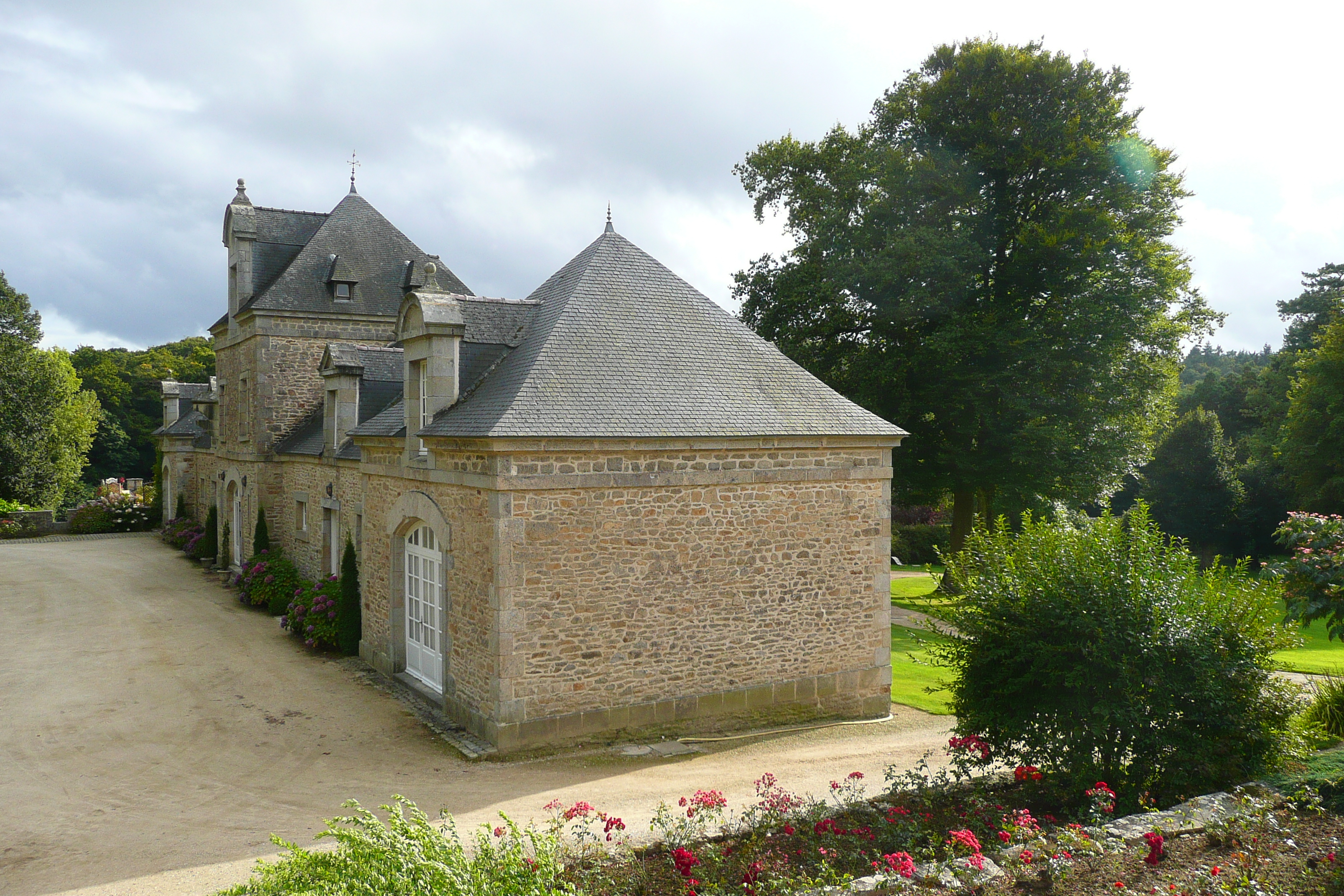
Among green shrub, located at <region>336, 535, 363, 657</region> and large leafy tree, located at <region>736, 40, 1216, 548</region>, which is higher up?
large leafy tree, located at <region>736, 40, 1216, 548</region>

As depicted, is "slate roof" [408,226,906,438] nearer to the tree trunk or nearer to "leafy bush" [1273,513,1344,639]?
"leafy bush" [1273,513,1344,639]

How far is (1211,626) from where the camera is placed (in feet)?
26.2

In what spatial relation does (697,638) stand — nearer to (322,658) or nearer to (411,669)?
(411,669)

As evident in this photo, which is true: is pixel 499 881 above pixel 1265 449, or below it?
below

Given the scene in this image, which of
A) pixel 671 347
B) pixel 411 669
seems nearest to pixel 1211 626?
pixel 671 347

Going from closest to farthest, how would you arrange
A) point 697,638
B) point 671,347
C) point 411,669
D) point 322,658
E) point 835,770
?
point 835,770 < point 697,638 < point 671,347 < point 411,669 < point 322,658

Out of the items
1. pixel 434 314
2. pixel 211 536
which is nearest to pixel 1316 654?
pixel 434 314

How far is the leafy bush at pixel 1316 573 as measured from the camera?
8508 millimetres

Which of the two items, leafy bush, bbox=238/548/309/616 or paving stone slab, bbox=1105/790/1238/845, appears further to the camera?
leafy bush, bbox=238/548/309/616

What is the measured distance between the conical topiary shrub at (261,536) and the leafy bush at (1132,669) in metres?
18.8

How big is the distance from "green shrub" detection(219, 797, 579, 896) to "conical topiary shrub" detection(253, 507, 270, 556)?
688 inches

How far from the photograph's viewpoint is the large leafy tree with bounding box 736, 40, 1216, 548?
803 inches

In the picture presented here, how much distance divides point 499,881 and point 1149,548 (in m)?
6.71

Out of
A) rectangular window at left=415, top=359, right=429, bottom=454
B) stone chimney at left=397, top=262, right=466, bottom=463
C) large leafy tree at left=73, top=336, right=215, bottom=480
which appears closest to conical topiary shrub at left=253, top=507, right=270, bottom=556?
stone chimney at left=397, top=262, right=466, bottom=463
